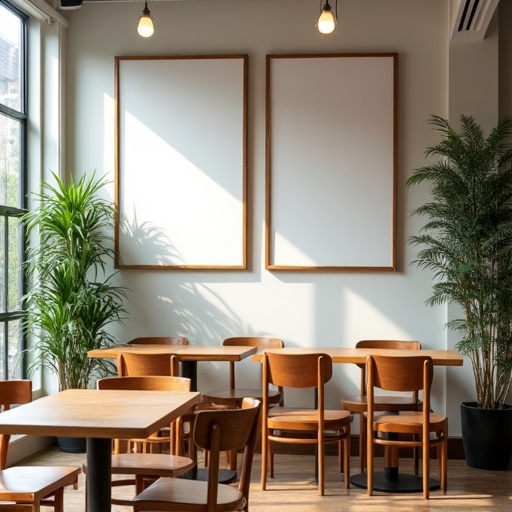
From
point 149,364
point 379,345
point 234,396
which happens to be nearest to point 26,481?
point 149,364

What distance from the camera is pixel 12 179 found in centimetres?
745

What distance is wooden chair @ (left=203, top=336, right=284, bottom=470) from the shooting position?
21.8 ft

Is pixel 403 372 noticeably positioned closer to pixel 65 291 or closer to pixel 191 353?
pixel 191 353

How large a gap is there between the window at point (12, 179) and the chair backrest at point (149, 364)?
4.95ft

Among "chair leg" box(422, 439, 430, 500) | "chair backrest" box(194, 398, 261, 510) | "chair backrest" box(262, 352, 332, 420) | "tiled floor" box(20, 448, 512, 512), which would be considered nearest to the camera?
"chair backrest" box(194, 398, 261, 510)

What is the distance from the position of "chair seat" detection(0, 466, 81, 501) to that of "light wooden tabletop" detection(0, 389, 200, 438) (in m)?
0.34

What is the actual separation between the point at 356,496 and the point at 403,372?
0.90 meters

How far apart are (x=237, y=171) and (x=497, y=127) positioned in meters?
2.20

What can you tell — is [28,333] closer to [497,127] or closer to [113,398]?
[113,398]

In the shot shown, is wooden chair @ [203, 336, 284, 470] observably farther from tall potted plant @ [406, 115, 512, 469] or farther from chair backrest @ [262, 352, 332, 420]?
tall potted plant @ [406, 115, 512, 469]

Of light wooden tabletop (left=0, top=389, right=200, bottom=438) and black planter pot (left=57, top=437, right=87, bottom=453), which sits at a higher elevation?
light wooden tabletop (left=0, top=389, right=200, bottom=438)

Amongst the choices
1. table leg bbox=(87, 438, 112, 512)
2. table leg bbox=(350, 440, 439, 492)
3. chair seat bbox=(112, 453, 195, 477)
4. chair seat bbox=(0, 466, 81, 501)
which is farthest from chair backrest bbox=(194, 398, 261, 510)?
table leg bbox=(350, 440, 439, 492)

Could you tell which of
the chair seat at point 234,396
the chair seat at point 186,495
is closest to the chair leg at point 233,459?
the chair seat at point 234,396

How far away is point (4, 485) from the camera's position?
4133 mm
